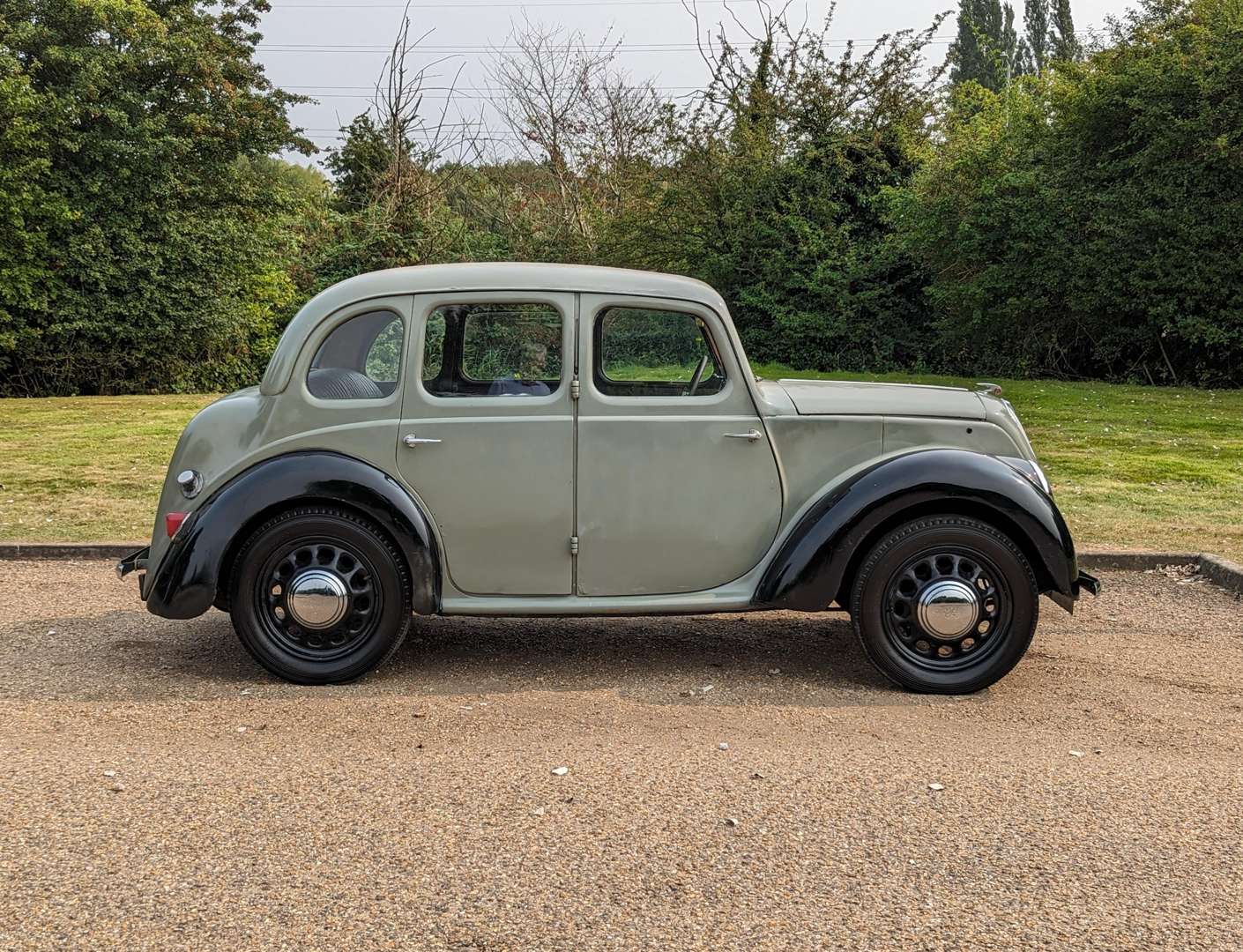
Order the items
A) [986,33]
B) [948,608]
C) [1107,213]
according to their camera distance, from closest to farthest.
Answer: [948,608] → [1107,213] → [986,33]

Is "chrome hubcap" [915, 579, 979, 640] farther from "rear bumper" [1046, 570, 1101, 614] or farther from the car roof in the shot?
the car roof

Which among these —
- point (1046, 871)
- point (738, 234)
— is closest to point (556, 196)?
point (738, 234)

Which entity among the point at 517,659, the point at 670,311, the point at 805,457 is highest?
the point at 670,311

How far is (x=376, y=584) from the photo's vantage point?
497 cm

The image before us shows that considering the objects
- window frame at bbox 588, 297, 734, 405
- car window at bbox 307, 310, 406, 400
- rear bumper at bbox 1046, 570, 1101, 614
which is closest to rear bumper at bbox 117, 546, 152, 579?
car window at bbox 307, 310, 406, 400

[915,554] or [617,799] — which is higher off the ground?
[915,554]

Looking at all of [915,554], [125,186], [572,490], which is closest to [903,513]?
[915,554]

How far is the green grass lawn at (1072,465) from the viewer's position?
8.59 m

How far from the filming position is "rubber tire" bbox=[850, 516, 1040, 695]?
4906mm

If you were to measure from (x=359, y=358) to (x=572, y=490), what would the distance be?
1.11m

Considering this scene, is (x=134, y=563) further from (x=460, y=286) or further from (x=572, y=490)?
(x=572, y=490)

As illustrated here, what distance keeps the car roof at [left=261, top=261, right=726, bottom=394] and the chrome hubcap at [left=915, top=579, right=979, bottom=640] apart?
1496 millimetres

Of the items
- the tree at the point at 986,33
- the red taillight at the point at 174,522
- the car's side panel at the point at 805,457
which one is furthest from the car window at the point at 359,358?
the tree at the point at 986,33

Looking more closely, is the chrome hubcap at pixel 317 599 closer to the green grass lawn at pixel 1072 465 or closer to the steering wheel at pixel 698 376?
the steering wheel at pixel 698 376
